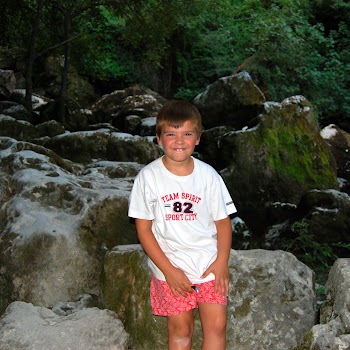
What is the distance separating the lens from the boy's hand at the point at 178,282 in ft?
7.48

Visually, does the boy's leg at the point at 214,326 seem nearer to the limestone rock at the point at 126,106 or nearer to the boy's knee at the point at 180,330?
the boy's knee at the point at 180,330

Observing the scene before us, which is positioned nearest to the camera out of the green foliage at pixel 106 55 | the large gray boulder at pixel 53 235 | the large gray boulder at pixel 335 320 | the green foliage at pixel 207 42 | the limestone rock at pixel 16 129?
the large gray boulder at pixel 335 320

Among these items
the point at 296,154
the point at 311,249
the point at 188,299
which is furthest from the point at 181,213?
the point at 296,154

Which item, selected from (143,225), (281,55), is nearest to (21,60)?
(281,55)

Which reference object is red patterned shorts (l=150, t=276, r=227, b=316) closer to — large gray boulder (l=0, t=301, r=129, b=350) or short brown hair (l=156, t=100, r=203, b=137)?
large gray boulder (l=0, t=301, r=129, b=350)

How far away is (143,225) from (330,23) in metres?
17.3

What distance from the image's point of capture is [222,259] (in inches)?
94.3

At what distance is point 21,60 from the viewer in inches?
573

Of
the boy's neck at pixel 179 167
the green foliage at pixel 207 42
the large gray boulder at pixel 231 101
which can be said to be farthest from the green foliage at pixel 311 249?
the green foliage at pixel 207 42

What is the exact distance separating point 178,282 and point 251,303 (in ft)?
2.11

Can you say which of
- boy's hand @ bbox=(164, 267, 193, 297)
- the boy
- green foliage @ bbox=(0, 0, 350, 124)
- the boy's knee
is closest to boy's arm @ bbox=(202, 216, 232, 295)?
the boy

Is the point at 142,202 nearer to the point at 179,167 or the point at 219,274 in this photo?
the point at 179,167

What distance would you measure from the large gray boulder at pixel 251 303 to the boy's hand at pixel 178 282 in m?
0.49

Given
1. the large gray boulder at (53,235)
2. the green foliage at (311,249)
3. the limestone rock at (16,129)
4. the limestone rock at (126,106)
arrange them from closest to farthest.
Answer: the large gray boulder at (53,235)
the green foliage at (311,249)
the limestone rock at (16,129)
the limestone rock at (126,106)
